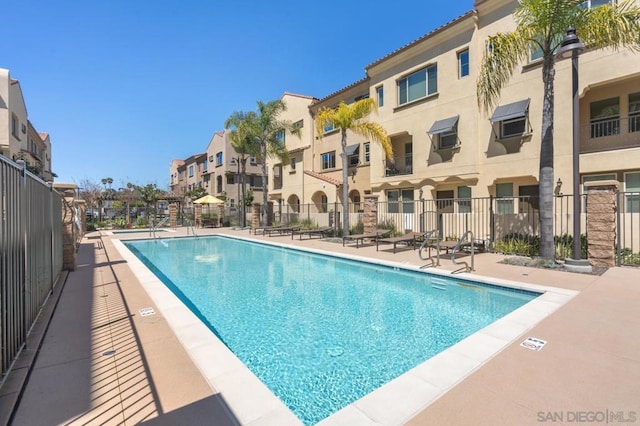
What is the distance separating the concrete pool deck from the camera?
2.91 meters

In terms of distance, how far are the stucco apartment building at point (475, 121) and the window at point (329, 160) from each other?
1671 mm

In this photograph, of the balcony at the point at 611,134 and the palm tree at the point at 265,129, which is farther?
the palm tree at the point at 265,129

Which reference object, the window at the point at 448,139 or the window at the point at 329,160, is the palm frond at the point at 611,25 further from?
the window at the point at 329,160

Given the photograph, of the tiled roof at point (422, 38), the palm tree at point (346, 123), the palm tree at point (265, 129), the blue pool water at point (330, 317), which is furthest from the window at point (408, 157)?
the blue pool water at point (330, 317)

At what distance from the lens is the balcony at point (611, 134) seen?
12.8m

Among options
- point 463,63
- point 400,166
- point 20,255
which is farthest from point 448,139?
point 20,255

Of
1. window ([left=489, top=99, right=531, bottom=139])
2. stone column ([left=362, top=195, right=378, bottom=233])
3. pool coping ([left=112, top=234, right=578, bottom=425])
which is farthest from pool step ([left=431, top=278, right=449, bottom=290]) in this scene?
window ([left=489, top=99, right=531, bottom=139])

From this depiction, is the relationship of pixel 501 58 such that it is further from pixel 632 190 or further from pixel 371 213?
pixel 371 213

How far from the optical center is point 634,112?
12.8m

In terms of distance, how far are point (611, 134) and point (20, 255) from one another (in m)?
19.2

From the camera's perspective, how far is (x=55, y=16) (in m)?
10.8

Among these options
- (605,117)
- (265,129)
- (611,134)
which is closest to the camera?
(611,134)

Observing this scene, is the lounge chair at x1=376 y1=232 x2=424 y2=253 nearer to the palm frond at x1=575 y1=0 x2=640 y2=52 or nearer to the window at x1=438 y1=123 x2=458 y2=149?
the window at x1=438 y1=123 x2=458 y2=149

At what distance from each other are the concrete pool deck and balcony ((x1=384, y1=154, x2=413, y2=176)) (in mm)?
15115
